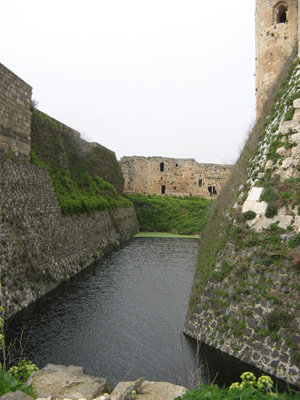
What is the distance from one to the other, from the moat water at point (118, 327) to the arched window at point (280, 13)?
44.4ft

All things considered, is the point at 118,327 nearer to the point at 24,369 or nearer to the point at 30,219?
the point at 24,369

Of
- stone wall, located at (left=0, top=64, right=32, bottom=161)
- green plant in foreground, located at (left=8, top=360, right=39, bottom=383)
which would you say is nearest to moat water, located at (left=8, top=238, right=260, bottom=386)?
green plant in foreground, located at (left=8, top=360, right=39, bottom=383)

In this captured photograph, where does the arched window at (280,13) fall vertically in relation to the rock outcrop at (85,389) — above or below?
above

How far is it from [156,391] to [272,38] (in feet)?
53.4

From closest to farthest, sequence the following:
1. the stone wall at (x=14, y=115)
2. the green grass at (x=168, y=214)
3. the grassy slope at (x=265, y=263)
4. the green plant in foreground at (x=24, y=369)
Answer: the green plant in foreground at (x=24, y=369), the grassy slope at (x=265, y=263), the stone wall at (x=14, y=115), the green grass at (x=168, y=214)

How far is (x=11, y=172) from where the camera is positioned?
1383 cm

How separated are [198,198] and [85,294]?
3285 cm

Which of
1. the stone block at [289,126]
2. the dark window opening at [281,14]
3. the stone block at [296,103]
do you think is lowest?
the stone block at [289,126]

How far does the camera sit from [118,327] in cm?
1055

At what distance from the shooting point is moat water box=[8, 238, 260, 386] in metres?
8.12

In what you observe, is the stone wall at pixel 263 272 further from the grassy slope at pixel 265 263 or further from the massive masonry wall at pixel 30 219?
the massive masonry wall at pixel 30 219

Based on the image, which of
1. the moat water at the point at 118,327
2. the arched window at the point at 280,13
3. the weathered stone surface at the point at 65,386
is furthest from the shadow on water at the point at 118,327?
the arched window at the point at 280,13

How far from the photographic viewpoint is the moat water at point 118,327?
8.12 meters

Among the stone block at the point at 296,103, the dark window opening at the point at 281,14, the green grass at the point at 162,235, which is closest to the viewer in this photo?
the stone block at the point at 296,103
